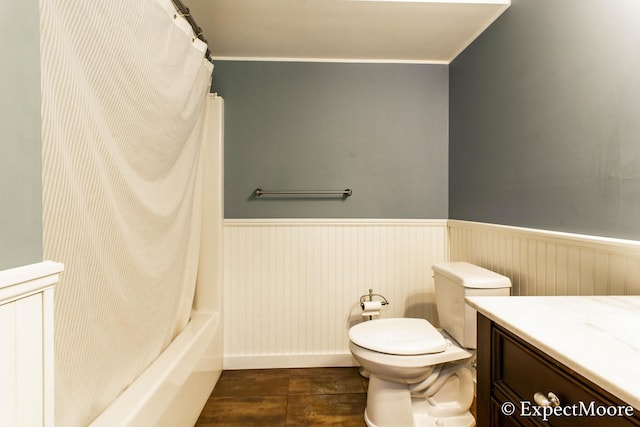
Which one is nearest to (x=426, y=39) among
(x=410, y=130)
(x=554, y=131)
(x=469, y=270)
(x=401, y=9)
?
(x=401, y=9)

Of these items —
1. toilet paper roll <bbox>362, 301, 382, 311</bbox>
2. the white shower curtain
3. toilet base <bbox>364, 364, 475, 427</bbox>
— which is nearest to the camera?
the white shower curtain

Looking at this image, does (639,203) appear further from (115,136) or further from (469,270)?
(115,136)

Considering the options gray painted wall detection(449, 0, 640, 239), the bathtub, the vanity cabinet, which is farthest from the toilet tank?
the bathtub

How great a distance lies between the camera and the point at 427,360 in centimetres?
153

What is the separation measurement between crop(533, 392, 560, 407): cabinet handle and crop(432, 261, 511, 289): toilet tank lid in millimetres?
854

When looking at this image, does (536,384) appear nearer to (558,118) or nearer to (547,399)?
(547,399)

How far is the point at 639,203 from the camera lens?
1.08 m

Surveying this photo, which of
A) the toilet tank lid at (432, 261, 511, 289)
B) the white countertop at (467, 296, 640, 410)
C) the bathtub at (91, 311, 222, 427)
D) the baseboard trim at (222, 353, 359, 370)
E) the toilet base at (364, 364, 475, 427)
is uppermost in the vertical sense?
the white countertop at (467, 296, 640, 410)

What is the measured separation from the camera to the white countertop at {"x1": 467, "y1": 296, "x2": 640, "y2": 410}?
583mm

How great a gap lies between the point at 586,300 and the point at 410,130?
161 centimetres

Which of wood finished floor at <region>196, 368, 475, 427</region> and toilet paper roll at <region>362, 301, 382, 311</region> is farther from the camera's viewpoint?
toilet paper roll at <region>362, 301, 382, 311</region>

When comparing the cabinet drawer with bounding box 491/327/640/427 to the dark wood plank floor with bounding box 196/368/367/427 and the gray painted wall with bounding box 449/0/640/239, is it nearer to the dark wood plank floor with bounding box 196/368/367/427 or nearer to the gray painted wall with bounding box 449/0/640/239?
the gray painted wall with bounding box 449/0/640/239

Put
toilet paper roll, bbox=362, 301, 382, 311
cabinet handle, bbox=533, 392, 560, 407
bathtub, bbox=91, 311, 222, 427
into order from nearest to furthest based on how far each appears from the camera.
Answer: cabinet handle, bbox=533, 392, 560, 407 < bathtub, bbox=91, 311, 222, 427 < toilet paper roll, bbox=362, 301, 382, 311

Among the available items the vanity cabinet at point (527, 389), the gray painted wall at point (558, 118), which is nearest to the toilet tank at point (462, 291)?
the gray painted wall at point (558, 118)
